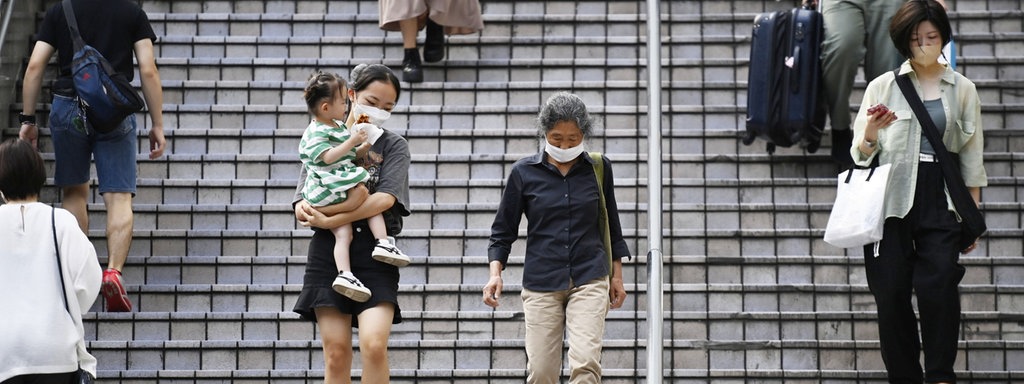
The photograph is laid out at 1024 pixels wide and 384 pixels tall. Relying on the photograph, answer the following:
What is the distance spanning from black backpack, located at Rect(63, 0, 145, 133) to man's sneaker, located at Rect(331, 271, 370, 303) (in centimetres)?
222

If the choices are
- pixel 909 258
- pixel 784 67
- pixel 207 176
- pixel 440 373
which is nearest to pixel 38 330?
pixel 440 373

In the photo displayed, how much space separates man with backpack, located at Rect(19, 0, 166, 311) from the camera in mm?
7629

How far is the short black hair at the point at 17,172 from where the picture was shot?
570cm

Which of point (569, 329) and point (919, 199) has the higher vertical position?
point (919, 199)

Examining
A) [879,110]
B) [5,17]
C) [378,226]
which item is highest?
[5,17]

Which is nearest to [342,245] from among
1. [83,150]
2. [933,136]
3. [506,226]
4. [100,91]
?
[506,226]

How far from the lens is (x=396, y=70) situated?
9.33 metres

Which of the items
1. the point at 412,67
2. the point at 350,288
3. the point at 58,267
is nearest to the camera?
the point at 58,267

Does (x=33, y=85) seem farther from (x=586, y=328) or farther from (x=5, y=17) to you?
(x=586, y=328)

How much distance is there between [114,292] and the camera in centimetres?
745

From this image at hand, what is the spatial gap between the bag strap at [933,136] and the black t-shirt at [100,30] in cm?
392

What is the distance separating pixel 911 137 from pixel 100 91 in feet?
12.9

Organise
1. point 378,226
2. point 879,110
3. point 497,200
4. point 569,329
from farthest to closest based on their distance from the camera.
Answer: point 497,200 < point 879,110 < point 569,329 < point 378,226

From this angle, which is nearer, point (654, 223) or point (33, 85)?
point (654, 223)
